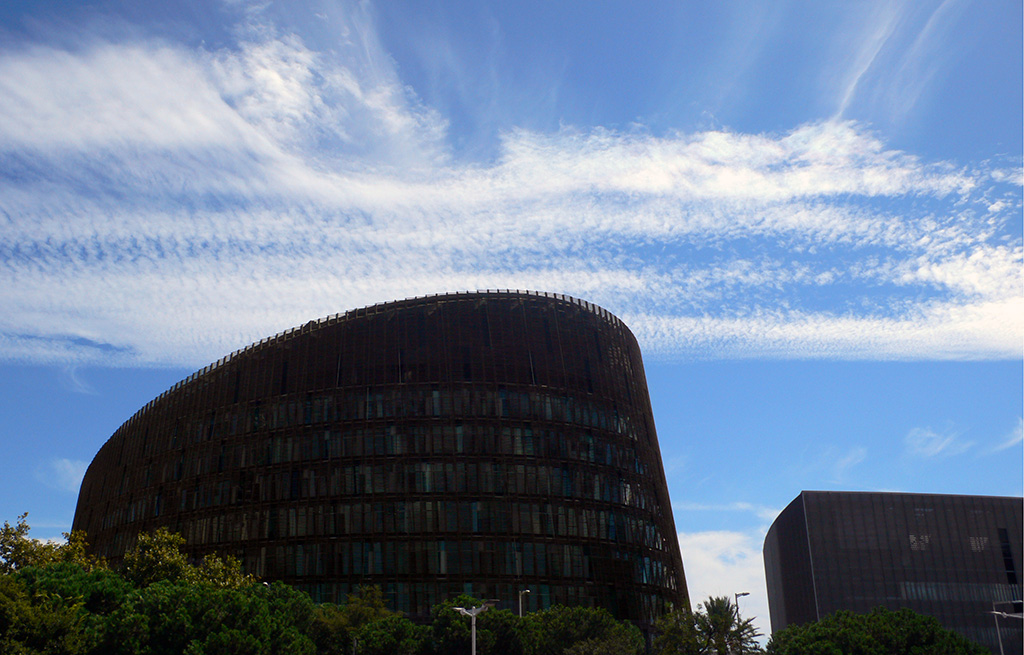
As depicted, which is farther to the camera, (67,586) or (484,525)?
(484,525)

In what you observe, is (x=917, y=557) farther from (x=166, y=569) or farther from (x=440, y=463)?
(x=166, y=569)

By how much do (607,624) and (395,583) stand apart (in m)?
32.4

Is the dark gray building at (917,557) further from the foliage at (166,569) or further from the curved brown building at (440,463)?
the foliage at (166,569)

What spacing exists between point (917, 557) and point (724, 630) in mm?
74500

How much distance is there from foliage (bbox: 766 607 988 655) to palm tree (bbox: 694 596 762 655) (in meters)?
5.47

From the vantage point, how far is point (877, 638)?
77250mm

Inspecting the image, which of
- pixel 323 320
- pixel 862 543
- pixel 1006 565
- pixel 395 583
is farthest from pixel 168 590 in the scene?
pixel 1006 565

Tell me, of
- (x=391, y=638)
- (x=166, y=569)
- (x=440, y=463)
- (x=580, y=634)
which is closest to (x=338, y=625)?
(x=391, y=638)

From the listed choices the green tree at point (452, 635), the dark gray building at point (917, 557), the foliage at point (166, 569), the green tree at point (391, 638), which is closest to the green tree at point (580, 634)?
the green tree at point (452, 635)

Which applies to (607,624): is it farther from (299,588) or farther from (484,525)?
(299,588)

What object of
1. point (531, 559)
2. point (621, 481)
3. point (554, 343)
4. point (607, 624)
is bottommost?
point (607, 624)

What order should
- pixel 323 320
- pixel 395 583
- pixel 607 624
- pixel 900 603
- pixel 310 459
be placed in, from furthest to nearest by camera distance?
pixel 900 603, pixel 323 320, pixel 310 459, pixel 395 583, pixel 607 624

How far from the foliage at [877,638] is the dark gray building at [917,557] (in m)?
56.3

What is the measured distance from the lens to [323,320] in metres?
123
